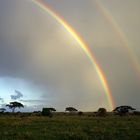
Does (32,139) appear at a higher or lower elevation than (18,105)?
lower

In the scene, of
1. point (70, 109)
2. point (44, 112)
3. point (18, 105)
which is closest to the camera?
point (44, 112)

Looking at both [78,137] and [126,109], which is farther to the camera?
[126,109]

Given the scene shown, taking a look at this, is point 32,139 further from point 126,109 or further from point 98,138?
point 126,109

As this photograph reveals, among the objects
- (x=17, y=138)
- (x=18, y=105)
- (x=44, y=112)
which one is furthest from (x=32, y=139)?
(x=18, y=105)

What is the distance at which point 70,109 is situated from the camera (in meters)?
140

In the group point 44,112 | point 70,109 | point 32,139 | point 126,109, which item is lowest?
point 32,139

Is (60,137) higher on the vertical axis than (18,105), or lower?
lower

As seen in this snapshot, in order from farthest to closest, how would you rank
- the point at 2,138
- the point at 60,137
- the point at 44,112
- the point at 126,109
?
the point at 126,109, the point at 44,112, the point at 60,137, the point at 2,138

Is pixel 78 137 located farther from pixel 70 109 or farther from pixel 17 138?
pixel 70 109

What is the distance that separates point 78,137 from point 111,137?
267 centimetres

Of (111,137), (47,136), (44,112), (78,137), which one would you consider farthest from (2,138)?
(44,112)

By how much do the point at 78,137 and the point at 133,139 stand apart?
413 centimetres

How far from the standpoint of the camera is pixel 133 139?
2650 centimetres

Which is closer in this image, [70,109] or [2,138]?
[2,138]
